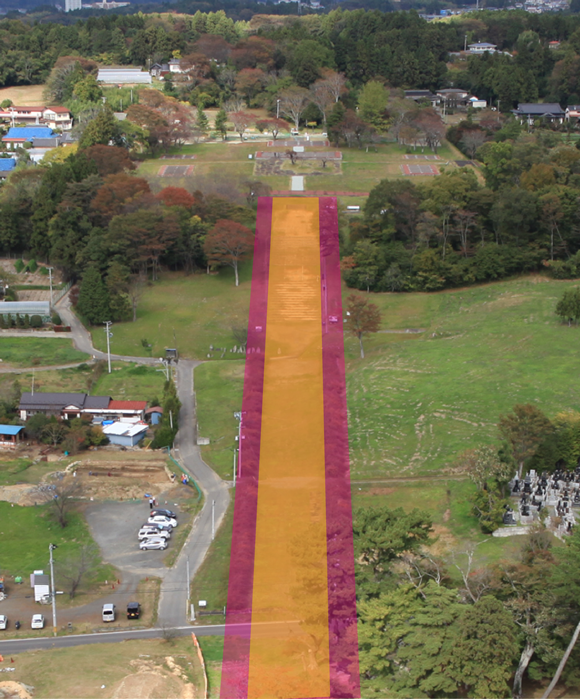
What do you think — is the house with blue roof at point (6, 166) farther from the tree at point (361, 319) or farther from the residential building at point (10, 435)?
the residential building at point (10, 435)

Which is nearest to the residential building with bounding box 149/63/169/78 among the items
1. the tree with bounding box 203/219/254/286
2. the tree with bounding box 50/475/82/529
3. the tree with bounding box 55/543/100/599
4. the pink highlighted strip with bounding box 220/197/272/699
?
the tree with bounding box 203/219/254/286

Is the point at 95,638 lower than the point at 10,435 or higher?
higher

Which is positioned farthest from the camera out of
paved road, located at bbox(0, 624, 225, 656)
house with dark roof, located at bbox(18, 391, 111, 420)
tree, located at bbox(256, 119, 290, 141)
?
tree, located at bbox(256, 119, 290, 141)

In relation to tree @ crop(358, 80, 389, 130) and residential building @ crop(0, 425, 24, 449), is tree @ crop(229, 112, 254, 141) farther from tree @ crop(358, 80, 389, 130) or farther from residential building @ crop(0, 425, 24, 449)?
residential building @ crop(0, 425, 24, 449)

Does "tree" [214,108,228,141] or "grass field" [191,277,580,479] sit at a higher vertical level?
"tree" [214,108,228,141]

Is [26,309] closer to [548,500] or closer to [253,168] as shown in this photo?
[253,168]

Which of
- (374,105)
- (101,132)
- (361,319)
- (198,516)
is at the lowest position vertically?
(198,516)

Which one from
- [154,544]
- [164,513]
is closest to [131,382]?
[164,513]
